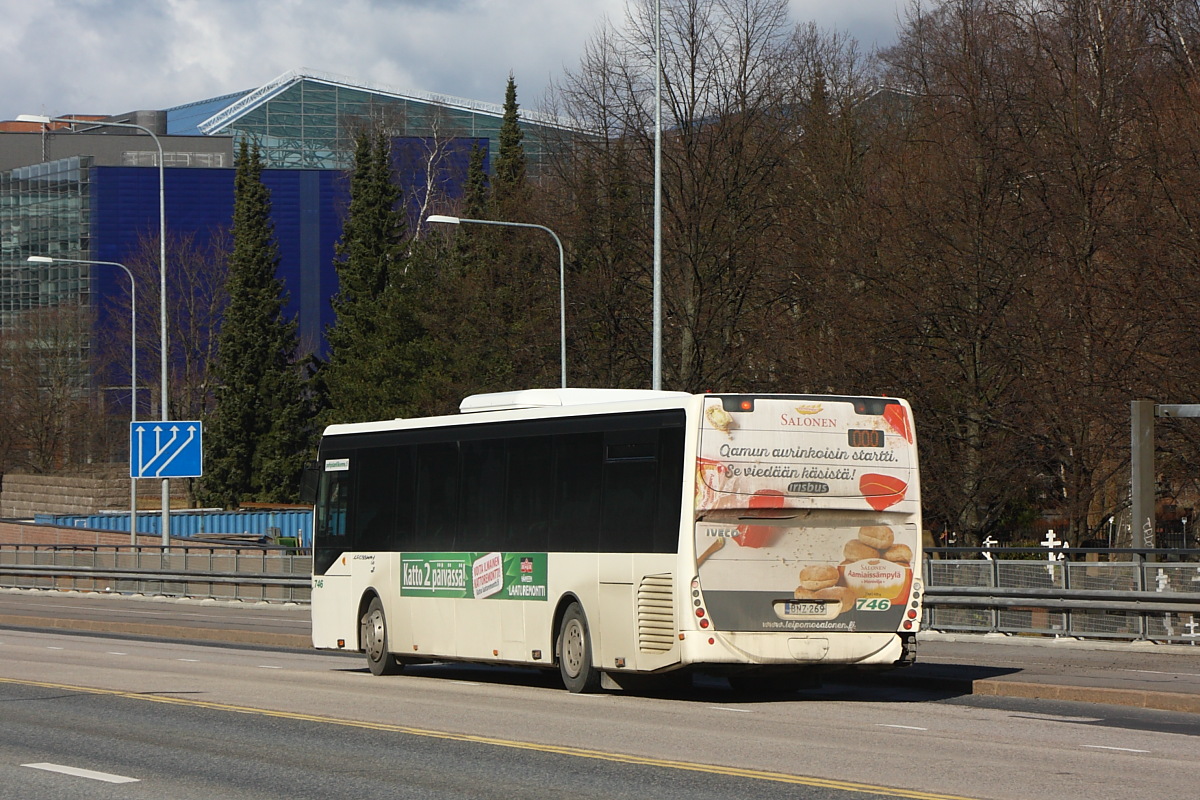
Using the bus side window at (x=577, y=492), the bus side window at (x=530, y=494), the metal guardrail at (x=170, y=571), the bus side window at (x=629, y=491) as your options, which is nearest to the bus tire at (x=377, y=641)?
the bus side window at (x=530, y=494)

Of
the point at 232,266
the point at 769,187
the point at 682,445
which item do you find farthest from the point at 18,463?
the point at 682,445

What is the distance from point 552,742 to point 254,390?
3047 inches

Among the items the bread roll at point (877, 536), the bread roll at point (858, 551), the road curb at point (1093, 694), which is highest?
the bread roll at point (877, 536)

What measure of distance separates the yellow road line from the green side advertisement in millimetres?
3655

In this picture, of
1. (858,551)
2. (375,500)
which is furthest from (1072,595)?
(375,500)

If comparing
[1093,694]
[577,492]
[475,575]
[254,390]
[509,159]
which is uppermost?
[509,159]

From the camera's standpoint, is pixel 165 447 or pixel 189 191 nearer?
pixel 165 447

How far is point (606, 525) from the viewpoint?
1717cm

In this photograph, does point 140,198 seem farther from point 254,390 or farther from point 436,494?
point 436,494

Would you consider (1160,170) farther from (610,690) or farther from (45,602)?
(45,602)

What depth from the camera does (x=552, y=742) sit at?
1281cm

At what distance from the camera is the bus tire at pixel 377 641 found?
2073 cm

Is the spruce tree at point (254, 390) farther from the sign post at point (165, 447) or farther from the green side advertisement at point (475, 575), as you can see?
the green side advertisement at point (475, 575)

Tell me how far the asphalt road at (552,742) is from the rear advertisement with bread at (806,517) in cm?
93
